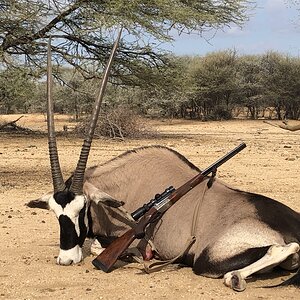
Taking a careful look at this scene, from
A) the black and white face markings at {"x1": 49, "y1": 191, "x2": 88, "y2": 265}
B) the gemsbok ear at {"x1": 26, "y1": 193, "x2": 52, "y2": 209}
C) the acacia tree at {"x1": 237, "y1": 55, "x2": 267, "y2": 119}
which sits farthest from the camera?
the acacia tree at {"x1": 237, "y1": 55, "x2": 267, "y2": 119}

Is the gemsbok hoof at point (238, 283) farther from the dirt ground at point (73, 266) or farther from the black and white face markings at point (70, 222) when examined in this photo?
the black and white face markings at point (70, 222)

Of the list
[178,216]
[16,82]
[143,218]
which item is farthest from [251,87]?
[143,218]

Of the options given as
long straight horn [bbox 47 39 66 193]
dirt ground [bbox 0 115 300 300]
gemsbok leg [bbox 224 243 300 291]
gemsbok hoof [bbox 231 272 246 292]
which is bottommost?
dirt ground [bbox 0 115 300 300]

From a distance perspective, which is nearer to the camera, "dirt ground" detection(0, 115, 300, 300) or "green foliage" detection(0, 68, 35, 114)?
"dirt ground" detection(0, 115, 300, 300)

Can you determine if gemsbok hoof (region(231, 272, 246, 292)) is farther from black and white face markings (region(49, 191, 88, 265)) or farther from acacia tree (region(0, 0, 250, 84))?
acacia tree (region(0, 0, 250, 84))

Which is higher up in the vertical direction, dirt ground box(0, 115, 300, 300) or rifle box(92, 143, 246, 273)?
rifle box(92, 143, 246, 273)

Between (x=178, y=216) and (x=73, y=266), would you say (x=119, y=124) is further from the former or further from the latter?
(x=73, y=266)

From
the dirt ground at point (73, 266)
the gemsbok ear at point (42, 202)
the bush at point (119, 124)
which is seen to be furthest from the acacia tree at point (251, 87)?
the gemsbok ear at point (42, 202)

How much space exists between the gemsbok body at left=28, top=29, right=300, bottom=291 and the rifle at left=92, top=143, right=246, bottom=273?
111 mm

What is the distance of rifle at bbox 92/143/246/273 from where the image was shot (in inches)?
191

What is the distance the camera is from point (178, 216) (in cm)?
509

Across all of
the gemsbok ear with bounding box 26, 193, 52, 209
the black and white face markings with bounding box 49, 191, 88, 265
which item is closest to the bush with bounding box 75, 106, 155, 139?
the gemsbok ear with bounding box 26, 193, 52, 209

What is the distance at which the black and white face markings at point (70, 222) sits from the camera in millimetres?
4797

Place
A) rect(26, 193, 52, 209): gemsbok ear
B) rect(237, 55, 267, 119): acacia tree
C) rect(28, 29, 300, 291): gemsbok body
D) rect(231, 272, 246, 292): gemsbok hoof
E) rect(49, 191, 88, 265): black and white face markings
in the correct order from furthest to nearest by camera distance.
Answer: rect(237, 55, 267, 119): acacia tree < rect(26, 193, 52, 209): gemsbok ear < rect(49, 191, 88, 265): black and white face markings < rect(28, 29, 300, 291): gemsbok body < rect(231, 272, 246, 292): gemsbok hoof
